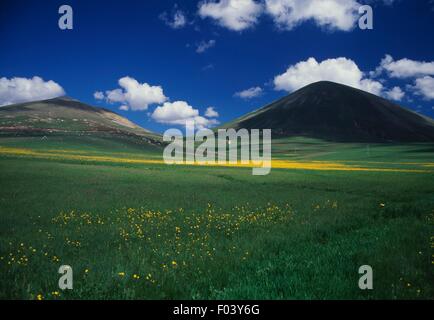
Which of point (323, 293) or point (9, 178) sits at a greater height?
point (9, 178)

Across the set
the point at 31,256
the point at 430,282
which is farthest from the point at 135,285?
the point at 430,282

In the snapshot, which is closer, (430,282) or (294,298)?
(294,298)

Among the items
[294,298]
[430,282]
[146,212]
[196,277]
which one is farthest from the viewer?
[146,212]

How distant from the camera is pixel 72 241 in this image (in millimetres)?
10758

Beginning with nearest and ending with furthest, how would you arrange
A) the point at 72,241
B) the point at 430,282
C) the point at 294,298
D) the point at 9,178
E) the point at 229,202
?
the point at 294,298 → the point at 430,282 → the point at 72,241 → the point at 229,202 → the point at 9,178

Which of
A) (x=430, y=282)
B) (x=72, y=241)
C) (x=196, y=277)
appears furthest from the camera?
(x=72, y=241)

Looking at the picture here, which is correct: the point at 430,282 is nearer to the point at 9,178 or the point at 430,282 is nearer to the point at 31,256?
the point at 31,256

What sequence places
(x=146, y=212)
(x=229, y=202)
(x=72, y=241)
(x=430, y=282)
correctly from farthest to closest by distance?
(x=229, y=202) → (x=146, y=212) → (x=72, y=241) → (x=430, y=282)

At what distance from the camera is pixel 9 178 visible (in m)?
27.8

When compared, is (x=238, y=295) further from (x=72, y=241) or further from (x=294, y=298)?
(x=72, y=241)

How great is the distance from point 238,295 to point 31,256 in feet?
22.1

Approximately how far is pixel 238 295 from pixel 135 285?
2512mm
